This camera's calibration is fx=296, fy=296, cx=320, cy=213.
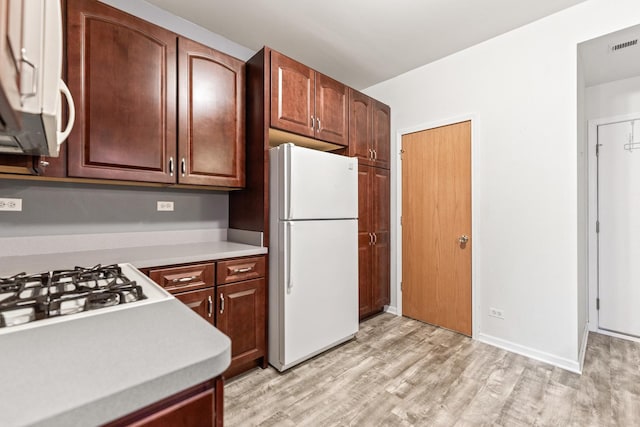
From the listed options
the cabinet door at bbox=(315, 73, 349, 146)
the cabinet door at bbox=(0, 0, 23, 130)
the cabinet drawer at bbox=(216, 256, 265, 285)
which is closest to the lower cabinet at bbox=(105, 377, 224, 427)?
the cabinet door at bbox=(0, 0, 23, 130)

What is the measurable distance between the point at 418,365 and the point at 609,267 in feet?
7.15

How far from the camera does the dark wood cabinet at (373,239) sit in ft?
9.81

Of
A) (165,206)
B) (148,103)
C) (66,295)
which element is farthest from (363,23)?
(66,295)

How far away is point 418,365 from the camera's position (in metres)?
2.23

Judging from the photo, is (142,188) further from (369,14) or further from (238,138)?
(369,14)

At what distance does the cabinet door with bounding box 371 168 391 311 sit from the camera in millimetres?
3131

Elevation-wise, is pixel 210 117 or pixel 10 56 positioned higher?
pixel 210 117

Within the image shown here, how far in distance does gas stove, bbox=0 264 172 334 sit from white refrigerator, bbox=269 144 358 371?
106 centimetres

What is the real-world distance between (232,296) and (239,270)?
18 centimetres

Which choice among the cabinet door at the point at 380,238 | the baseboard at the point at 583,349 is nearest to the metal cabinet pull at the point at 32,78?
the cabinet door at the point at 380,238

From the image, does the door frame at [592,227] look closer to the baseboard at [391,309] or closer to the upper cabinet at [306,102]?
the baseboard at [391,309]

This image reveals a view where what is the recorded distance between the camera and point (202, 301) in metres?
1.87

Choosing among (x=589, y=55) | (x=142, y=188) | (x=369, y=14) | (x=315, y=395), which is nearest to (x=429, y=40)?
(x=369, y=14)

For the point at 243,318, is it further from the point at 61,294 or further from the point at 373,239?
Result: the point at 373,239
